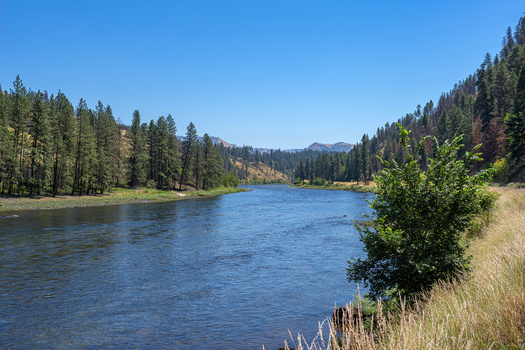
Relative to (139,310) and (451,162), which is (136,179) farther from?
(451,162)

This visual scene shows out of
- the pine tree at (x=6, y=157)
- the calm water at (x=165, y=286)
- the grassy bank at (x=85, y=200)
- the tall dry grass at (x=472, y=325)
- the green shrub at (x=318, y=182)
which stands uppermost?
the pine tree at (x=6, y=157)

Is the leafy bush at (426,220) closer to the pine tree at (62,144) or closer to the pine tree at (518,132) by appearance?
the pine tree at (518,132)

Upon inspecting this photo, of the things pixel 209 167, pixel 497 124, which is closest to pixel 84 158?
pixel 209 167

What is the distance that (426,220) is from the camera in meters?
9.95

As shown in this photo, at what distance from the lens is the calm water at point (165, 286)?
39.1ft

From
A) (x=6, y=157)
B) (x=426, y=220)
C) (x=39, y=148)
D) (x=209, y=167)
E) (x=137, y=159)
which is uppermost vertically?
(x=39, y=148)

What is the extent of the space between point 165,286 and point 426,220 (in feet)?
41.7

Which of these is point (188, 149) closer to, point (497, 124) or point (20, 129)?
point (20, 129)

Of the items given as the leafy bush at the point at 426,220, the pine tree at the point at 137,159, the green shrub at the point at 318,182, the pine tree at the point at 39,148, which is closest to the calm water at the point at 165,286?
the leafy bush at the point at 426,220

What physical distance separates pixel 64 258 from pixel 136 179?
2598 inches

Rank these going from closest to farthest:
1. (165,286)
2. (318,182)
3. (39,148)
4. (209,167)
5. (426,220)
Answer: (426,220) → (165,286) → (39,148) → (209,167) → (318,182)

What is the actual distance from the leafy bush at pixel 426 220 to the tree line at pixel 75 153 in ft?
197

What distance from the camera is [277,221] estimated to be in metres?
41.3

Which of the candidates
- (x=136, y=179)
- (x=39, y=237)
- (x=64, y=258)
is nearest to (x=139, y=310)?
(x=64, y=258)
